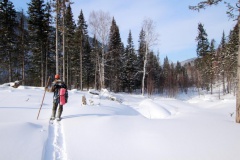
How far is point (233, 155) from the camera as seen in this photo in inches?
172

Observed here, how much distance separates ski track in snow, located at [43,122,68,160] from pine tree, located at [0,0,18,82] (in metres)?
21.6

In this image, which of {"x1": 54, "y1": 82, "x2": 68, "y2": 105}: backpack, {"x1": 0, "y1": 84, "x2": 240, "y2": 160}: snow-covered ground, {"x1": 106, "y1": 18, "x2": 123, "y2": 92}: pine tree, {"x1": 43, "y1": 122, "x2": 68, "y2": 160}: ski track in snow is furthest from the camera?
{"x1": 106, "y1": 18, "x2": 123, "y2": 92}: pine tree

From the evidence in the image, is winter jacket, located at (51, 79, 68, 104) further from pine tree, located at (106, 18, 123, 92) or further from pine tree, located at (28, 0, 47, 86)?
pine tree, located at (106, 18, 123, 92)

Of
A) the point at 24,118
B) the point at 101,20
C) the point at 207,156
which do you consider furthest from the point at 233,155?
the point at 101,20

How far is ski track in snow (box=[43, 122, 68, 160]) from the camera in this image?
189 inches

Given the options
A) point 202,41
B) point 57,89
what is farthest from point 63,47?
point 202,41

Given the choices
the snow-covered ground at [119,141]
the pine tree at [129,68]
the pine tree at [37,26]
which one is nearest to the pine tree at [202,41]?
the pine tree at [129,68]

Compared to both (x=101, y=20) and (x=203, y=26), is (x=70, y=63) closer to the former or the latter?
(x=101, y=20)

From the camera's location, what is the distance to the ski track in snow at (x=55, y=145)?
4.81 meters

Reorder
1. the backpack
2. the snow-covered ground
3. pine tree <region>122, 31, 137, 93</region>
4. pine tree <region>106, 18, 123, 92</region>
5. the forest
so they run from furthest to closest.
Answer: pine tree <region>122, 31, 137, 93</region>, pine tree <region>106, 18, 123, 92</region>, the forest, the backpack, the snow-covered ground

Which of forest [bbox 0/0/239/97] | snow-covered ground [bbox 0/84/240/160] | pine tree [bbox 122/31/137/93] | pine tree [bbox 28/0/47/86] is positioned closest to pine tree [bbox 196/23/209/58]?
forest [bbox 0/0/239/97]

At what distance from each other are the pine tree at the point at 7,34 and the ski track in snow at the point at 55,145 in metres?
21.6

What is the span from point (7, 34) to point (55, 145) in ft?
81.0

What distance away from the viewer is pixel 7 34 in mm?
25656
